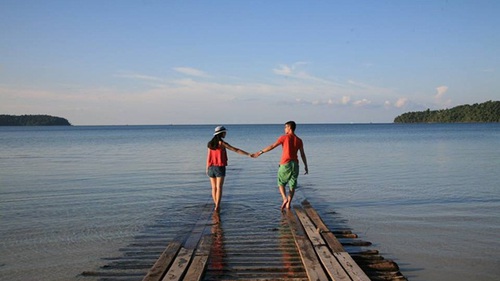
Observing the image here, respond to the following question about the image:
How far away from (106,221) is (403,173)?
1465cm

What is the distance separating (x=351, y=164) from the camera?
27.1 metres

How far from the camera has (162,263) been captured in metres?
7.02

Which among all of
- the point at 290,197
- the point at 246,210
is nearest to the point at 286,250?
the point at 290,197

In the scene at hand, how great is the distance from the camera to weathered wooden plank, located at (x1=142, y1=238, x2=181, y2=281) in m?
6.44

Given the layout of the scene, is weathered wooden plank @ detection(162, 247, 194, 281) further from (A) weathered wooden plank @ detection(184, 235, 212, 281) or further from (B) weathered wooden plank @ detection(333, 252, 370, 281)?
(B) weathered wooden plank @ detection(333, 252, 370, 281)

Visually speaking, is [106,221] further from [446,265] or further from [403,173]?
[403,173]

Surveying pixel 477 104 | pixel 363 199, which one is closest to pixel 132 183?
pixel 363 199

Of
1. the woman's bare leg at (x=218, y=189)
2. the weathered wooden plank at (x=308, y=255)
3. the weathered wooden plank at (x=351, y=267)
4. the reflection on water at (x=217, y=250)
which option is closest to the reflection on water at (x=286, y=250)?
the weathered wooden plank at (x=308, y=255)

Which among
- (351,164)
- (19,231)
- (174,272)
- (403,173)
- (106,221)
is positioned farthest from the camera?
(351,164)

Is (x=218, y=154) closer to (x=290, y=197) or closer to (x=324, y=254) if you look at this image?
(x=290, y=197)

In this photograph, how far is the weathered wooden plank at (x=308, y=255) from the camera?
6.42 m

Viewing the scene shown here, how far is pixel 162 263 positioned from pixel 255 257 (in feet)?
4.90

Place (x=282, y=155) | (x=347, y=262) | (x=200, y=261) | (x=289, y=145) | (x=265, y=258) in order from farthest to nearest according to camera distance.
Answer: (x=282, y=155)
(x=289, y=145)
(x=265, y=258)
(x=200, y=261)
(x=347, y=262)

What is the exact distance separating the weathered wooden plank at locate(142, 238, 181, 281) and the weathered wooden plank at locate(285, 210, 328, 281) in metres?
1.95
